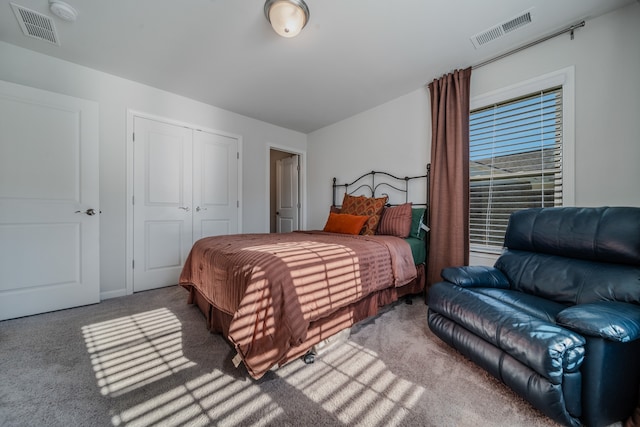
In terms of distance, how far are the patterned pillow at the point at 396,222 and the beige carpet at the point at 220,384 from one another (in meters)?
1.03

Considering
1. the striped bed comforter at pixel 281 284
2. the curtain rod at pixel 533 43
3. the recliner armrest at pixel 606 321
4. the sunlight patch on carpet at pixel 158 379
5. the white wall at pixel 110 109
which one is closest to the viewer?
Answer: the recliner armrest at pixel 606 321

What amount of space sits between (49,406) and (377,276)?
6.74 ft

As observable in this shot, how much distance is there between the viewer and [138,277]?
3.03 m

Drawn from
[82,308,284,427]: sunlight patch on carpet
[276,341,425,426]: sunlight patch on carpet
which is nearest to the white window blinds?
[276,341,425,426]: sunlight patch on carpet

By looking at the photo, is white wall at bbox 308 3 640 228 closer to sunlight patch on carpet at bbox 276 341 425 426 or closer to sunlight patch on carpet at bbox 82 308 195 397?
sunlight patch on carpet at bbox 276 341 425 426

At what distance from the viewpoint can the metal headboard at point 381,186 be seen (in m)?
3.04

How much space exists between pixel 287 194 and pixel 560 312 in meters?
4.44

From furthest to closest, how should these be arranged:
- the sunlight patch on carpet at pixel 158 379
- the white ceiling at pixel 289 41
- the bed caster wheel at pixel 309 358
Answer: the white ceiling at pixel 289 41 < the bed caster wheel at pixel 309 358 < the sunlight patch on carpet at pixel 158 379

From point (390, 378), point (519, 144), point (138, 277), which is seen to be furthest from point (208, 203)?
point (519, 144)

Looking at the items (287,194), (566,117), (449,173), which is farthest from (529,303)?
(287,194)

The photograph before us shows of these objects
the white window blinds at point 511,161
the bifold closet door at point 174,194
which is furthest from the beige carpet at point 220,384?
the white window blinds at point 511,161

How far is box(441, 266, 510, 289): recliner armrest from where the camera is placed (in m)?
1.75

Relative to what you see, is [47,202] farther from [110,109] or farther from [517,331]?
[517,331]

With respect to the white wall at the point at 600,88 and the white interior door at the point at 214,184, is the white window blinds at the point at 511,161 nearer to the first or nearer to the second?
the white wall at the point at 600,88
